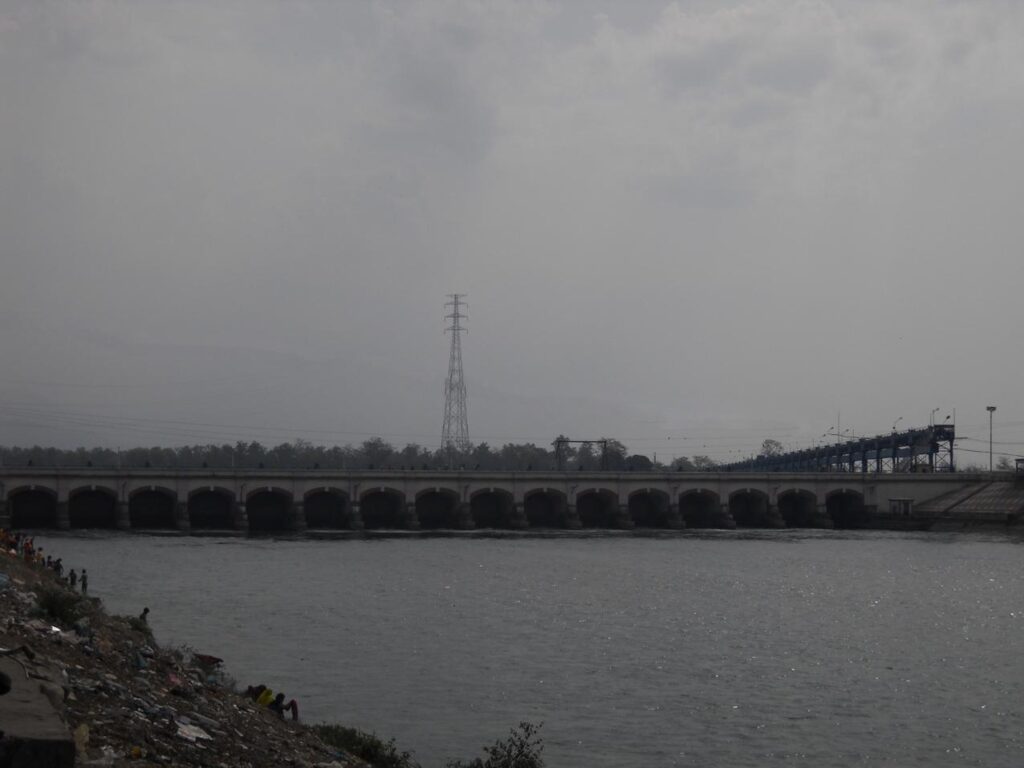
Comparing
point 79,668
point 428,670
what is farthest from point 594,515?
point 79,668

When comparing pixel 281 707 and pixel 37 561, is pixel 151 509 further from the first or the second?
pixel 281 707

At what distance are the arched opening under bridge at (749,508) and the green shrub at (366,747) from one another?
9136cm

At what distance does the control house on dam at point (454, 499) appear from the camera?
9462cm

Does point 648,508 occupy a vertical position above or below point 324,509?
below

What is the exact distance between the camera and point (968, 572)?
63.1 m

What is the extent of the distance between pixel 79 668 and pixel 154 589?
1211 inches

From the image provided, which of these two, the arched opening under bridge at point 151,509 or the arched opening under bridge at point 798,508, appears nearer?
the arched opening under bridge at point 151,509

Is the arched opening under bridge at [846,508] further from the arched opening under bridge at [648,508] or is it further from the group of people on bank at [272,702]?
the group of people on bank at [272,702]

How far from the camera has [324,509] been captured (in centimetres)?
10738

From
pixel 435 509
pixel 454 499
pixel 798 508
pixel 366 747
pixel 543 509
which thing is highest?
pixel 454 499

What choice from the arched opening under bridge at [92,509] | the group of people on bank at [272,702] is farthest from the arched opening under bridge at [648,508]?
the group of people on bank at [272,702]

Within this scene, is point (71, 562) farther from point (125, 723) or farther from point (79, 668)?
point (125, 723)

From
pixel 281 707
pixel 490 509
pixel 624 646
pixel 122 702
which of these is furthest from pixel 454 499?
pixel 122 702

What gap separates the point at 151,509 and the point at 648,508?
4602 cm
